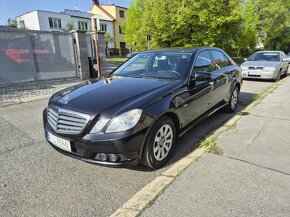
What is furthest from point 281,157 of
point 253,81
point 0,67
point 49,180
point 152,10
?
point 152,10

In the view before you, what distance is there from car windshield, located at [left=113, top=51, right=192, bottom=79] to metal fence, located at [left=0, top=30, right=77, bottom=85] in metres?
6.70

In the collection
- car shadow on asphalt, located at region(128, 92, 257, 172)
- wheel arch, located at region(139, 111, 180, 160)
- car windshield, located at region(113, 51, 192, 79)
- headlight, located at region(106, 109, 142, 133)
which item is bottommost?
car shadow on asphalt, located at region(128, 92, 257, 172)

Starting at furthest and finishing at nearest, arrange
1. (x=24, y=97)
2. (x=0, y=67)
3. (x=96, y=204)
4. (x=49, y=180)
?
(x=0, y=67) → (x=24, y=97) → (x=49, y=180) → (x=96, y=204)

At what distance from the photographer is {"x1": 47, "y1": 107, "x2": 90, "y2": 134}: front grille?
2.54m

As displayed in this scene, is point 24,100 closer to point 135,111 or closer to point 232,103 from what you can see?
point 135,111

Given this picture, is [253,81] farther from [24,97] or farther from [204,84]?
[24,97]

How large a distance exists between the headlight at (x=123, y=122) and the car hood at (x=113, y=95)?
76mm

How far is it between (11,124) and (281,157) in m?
5.08

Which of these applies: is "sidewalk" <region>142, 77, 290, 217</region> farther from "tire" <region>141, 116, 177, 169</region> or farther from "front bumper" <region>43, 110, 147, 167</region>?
"front bumper" <region>43, 110, 147, 167</region>

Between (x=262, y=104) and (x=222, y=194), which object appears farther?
(x=262, y=104)

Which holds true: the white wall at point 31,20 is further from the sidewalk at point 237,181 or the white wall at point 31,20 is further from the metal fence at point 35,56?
the sidewalk at point 237,181

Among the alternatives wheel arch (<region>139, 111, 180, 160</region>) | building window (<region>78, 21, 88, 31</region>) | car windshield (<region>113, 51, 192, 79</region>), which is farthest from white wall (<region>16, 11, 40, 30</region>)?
wheel arch (<region>139, 111, 180, 160</region>)

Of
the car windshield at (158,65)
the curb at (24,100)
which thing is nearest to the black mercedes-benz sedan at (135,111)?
the car windshield at (158,65)

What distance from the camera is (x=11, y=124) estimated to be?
15.7ft
